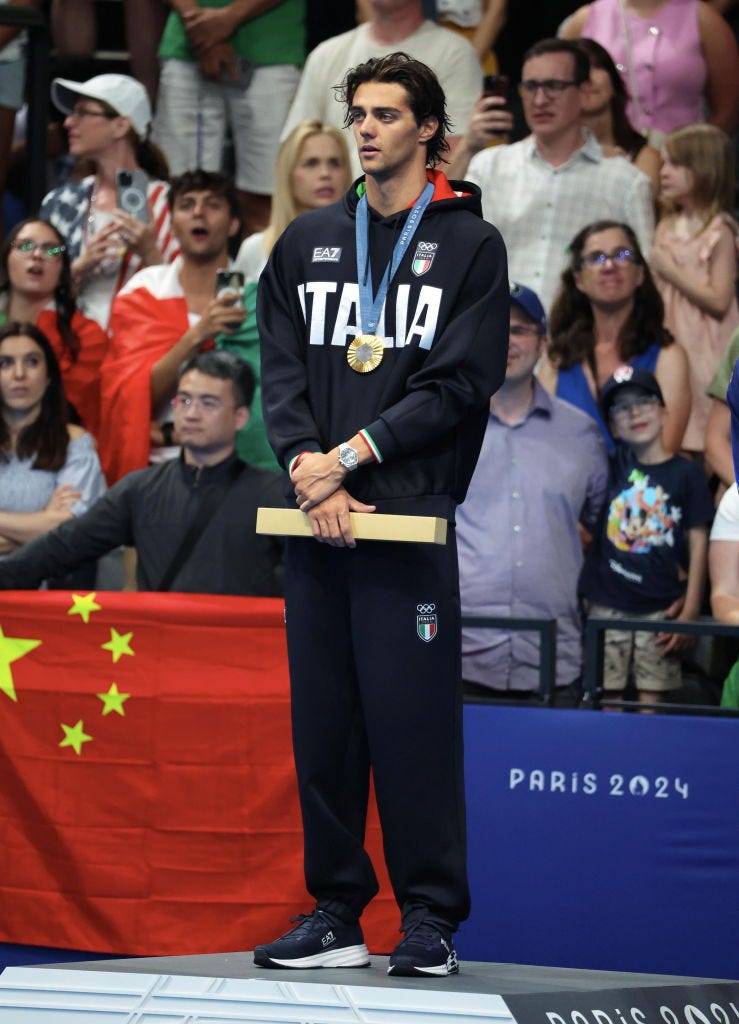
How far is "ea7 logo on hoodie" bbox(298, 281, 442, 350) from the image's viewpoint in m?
3.88

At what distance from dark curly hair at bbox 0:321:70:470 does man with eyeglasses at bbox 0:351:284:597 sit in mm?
662

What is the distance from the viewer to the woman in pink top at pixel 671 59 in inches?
304

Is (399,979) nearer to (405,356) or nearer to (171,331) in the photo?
(405,356)

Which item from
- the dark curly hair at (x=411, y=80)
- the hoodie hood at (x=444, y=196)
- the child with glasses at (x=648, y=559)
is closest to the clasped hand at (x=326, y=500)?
the hoodie hood at (x=444, y=196)

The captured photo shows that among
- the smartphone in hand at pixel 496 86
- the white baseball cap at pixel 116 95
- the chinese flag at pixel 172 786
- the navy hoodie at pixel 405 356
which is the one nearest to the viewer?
the navy hoodie at pixel 405 356

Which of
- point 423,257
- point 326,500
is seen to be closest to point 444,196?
point 423,257

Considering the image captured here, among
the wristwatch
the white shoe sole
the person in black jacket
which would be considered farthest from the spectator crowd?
the wristwatch

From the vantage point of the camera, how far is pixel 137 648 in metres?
5.49

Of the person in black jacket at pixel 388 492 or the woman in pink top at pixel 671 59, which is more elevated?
the woman in pink top at pixel 671 59

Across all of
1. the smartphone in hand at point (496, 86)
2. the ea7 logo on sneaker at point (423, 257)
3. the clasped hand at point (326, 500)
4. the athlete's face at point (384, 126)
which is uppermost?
the smartphone in hand at point (496, 86)

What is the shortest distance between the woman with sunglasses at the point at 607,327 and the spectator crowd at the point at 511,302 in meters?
0.01

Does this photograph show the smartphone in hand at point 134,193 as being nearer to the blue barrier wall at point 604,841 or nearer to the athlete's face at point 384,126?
the blue barrier wall at point 604,841

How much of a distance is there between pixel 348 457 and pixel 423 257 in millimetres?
497

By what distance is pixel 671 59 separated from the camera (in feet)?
25.3
